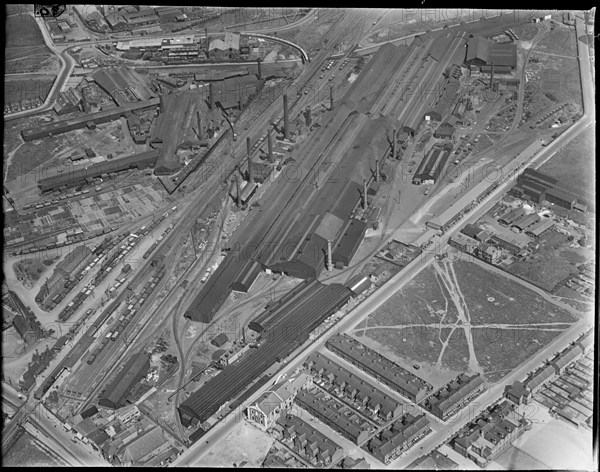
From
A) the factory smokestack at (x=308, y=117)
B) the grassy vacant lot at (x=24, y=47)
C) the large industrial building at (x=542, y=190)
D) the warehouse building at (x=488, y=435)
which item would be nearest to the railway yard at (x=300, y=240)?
the warehouse building at (x=488, y=435)

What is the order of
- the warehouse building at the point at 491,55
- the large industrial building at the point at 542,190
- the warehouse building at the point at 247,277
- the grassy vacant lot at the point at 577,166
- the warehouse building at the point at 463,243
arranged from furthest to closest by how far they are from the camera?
the warehouse building at the point at 491,55 → the grassy vacant lot at the point at 577,166 → the large industrial building at the point at 542,190 → the warehouse building at the point at 463,243 → the warehouse building at the point at 247,277

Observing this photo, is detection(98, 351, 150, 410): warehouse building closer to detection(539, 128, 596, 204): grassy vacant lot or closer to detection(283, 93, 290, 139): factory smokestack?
detection(283, 93, 290, 139): factory smokestack

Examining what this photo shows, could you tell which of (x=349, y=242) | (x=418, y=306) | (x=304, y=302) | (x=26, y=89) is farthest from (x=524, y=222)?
(x=26, y=89)

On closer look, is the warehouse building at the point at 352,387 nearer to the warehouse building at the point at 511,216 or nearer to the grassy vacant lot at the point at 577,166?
the warehouse building at the point at 511,216

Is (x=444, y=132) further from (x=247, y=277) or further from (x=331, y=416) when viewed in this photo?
(x=331, y=416)

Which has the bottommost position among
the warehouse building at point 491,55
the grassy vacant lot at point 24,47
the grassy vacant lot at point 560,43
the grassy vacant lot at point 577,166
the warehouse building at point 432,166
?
the grassy vacant lot at point 24,47

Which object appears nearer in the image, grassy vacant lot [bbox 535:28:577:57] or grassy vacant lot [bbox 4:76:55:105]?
grassy vacant lot [bbox 4:76:55:105]

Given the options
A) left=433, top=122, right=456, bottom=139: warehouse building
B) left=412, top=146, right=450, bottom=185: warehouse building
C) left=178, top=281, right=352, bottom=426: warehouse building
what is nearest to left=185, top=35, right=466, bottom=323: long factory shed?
left=433, top=122, right=456, bottom=139: warehouse building
